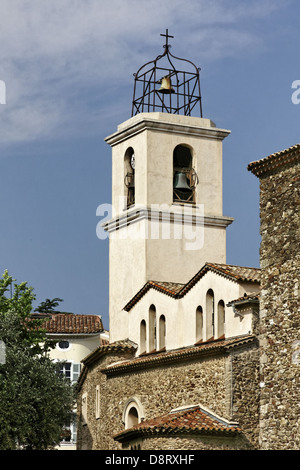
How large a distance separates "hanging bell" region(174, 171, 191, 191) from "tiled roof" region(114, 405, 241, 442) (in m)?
11.0

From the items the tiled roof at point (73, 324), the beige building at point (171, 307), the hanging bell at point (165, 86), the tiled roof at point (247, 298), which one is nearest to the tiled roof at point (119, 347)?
the beige building at point (171, 307)

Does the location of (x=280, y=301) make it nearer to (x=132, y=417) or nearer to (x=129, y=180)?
(x=132, y=417)

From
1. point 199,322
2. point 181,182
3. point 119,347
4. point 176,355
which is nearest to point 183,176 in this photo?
point 181,182

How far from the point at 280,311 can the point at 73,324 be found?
26155mm

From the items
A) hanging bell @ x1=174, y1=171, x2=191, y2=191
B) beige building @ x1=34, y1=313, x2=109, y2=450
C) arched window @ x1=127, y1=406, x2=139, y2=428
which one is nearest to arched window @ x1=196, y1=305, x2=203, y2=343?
arched window @ x1=127, y1=406, x2=139, y2=428

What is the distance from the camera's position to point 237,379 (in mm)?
29453

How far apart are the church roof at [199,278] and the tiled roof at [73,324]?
1330 cm

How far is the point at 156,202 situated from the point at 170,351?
22.2ft

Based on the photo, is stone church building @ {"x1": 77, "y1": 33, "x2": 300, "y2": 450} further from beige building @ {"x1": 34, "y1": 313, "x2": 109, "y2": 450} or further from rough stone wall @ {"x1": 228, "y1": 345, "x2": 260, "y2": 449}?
beige building @ {"x1": 34, "y1": 313, "x2": 109, "y2": 450}

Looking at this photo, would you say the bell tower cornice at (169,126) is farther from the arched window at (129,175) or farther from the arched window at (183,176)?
the arched window at (183,176)

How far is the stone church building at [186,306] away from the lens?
2630 centimetres
